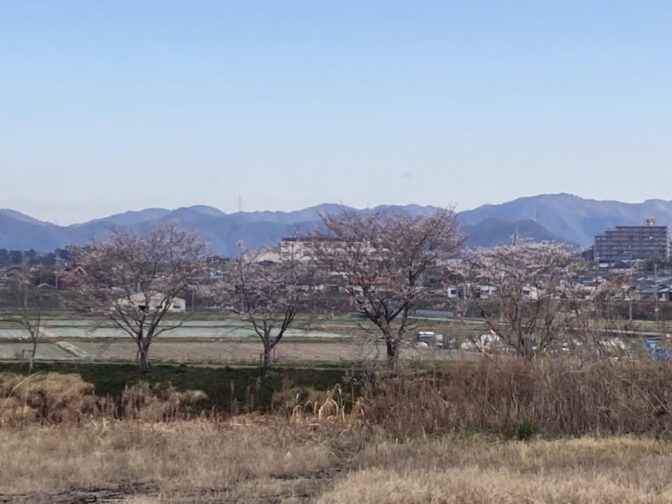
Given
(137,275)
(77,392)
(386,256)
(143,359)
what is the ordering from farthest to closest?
(137,275) → (386,256) → (143,359) → (77,392)

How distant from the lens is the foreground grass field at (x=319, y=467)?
4.98 meters

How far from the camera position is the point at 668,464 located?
19.6 feet

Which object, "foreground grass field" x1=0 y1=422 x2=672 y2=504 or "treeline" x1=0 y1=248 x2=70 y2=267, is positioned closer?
"foreground grass field" x1=0 y1=422 x2=672 y2=504

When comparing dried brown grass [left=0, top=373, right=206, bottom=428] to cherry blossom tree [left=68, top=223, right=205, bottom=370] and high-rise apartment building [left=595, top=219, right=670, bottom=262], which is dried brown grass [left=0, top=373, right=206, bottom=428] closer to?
cherry blossom tree [left=68, top=223, right=205, bottom=370]

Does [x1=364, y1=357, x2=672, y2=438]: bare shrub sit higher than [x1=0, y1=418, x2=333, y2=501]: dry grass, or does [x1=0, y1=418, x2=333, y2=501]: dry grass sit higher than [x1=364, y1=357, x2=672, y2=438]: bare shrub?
[x1=364, y1=357, x2=672, y2=438]: bare shrub

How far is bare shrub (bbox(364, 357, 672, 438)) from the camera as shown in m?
7.71

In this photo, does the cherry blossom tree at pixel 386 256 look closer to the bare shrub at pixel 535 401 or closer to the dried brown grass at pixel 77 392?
the dried brown grass at pixel 77 392

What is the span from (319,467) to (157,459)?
129 centimetres

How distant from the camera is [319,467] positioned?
6543 mm

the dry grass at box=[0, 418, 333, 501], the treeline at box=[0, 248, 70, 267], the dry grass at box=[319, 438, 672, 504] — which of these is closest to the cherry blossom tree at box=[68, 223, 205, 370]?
the treeline at box=[0, 248, 70, 267]

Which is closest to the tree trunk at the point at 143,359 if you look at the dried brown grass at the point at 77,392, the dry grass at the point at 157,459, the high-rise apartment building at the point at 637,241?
the dried brown grass at the point at 77,392

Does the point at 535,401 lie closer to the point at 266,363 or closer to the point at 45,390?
the point at 45,390

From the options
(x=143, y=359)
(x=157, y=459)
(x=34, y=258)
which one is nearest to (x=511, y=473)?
(x=157, y=459)

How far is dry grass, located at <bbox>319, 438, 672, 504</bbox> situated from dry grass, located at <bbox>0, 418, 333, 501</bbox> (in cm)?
73
